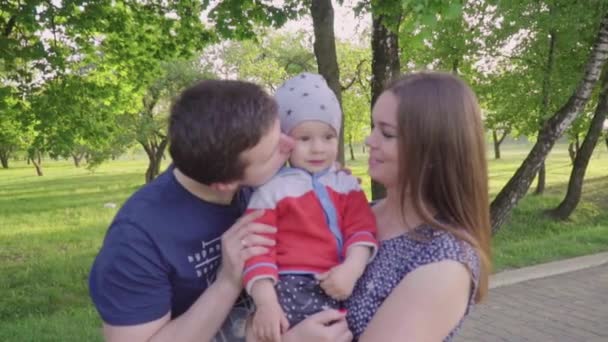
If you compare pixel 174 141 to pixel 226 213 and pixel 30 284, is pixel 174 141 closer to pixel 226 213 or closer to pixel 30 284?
pixel 226 213

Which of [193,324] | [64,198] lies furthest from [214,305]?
[64,198]

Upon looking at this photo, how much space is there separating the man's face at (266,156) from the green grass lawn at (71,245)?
4.30 meters

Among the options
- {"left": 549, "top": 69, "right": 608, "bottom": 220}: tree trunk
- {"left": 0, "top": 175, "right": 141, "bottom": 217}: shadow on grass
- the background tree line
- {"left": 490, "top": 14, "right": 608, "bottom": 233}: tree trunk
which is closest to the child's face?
the background tree line

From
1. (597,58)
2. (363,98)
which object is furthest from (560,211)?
(363,98)

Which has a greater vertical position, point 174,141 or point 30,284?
point 174,141

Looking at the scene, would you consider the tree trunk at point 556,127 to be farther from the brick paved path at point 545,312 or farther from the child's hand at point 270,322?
the child's hand at point 270,322

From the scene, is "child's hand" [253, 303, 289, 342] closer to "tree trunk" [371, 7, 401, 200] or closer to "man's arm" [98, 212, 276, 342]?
"man's arm" [98, 212, 276, 342]

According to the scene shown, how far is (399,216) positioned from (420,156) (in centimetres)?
33

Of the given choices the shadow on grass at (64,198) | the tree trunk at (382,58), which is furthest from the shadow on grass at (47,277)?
the shadow on grass at (64,198)

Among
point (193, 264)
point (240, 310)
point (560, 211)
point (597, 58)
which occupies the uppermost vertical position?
point (597, 58)

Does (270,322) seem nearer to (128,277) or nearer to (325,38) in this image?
(128,277)

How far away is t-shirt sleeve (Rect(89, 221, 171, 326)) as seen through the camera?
1.72 meters

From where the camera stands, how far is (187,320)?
178cm

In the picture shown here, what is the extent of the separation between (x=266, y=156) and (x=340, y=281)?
475 millimetres
